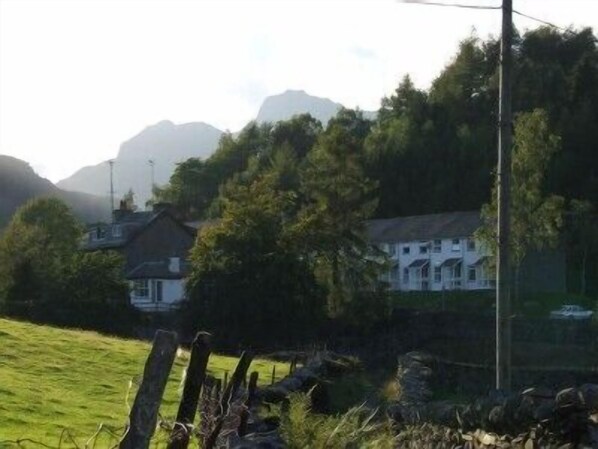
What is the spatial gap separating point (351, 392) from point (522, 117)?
43.1 m

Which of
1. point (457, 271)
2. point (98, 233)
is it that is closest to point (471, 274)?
point (457, 271)

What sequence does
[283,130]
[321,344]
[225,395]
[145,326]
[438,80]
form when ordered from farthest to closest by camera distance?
[283,130] → [438,80] → [145,326] → [321,344] → [225,395]

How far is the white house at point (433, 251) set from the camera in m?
96.0

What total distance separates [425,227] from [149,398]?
93.4 m

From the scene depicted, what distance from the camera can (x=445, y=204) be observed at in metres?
108

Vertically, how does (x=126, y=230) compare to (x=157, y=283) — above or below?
above

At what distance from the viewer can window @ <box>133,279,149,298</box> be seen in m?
89.9

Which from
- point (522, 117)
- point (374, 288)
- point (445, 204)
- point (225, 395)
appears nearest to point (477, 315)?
point (374, 288)

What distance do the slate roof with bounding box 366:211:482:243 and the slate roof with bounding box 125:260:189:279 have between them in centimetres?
1666

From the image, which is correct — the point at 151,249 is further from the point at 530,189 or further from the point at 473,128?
the point at 530,189

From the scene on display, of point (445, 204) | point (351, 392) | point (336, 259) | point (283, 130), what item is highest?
point (283, 130)

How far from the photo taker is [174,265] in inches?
3600

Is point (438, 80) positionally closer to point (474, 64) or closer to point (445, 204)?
point (474, 64)

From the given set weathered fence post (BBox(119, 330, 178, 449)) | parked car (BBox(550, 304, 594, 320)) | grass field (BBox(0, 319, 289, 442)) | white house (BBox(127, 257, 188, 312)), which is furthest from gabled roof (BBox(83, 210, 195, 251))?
weathered fence post (BBox(119, 330, 178, 449))
